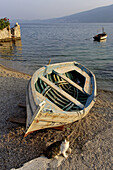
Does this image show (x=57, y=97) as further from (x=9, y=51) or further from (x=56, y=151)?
(x=9, y=51)

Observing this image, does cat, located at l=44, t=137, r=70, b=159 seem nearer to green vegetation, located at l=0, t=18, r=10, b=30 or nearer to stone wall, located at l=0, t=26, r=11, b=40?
green vegetation, located at l=0, t=18, r=10, b=30

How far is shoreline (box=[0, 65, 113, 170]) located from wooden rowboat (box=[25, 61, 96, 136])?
32.9 inches

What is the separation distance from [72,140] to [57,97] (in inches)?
90.9

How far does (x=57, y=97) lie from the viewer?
23.3ft

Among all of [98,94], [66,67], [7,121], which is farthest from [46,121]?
[98,94]

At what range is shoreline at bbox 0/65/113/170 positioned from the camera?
4574 millimetres

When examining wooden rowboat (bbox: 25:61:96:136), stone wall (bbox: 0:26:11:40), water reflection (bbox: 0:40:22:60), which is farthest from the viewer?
stone wall (bbox: 0:26:11:40)

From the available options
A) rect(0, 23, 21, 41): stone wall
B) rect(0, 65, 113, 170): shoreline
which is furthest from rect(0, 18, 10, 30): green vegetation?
rect(0, 65, 113, 170): shoreline

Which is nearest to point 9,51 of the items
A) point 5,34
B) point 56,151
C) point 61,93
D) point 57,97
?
point 5,34

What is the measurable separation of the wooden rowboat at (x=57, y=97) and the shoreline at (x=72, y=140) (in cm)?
84

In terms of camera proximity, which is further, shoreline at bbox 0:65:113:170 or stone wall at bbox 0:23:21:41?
stone wall at bbox 0:23:21:41

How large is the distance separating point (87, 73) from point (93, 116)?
3.18m

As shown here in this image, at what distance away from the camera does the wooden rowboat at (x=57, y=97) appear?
4.46 m

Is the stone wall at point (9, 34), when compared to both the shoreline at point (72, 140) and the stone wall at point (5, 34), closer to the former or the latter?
the stone wall at point (5, 34)
